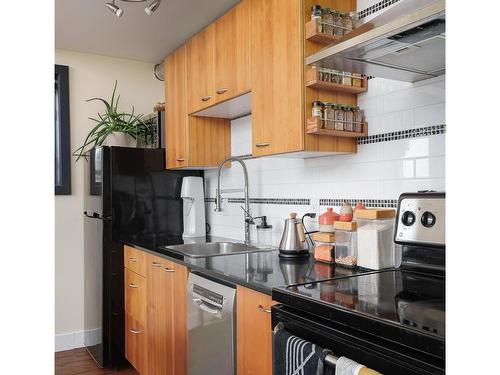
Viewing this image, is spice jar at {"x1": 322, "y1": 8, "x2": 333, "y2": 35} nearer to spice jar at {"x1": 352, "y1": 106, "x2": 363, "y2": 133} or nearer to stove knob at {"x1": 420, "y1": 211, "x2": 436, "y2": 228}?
spice jar at {"x1": 352, "y1": 106, "x2": 363, "y2": 133}

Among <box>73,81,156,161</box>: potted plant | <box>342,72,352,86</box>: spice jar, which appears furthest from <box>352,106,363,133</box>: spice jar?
<box>73,81,156,161</box>: potted plant

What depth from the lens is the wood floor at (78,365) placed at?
3.27m

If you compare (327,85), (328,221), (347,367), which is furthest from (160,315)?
(347,367)

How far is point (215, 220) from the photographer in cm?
346

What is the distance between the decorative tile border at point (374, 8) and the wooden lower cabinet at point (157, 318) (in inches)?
59.4

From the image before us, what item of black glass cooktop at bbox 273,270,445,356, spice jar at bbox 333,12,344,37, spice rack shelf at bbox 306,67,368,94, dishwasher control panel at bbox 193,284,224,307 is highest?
spice jar at bbox 333,12,344,37

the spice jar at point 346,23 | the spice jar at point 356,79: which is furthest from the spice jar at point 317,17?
the spice jar at point 356,79

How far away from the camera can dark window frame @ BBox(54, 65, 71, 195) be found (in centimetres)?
378

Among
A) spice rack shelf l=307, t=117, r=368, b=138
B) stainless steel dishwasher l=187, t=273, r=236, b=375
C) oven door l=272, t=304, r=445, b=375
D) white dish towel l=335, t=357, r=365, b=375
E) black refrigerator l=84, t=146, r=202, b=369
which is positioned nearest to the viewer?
oven door l=272, t=304, r=445, b=375

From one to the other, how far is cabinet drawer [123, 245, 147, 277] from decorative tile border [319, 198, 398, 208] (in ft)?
4.05
